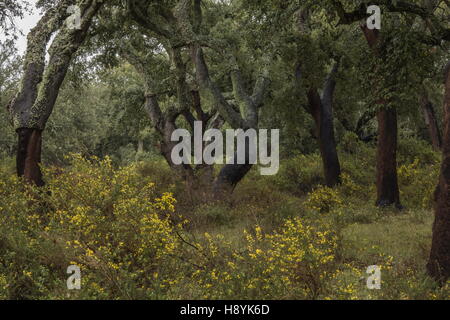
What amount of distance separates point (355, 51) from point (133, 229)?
38.6ft

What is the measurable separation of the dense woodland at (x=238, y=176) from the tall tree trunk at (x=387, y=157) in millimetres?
36

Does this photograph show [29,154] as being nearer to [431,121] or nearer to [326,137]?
[326,137]

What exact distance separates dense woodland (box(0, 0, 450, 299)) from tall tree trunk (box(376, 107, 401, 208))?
36 mm

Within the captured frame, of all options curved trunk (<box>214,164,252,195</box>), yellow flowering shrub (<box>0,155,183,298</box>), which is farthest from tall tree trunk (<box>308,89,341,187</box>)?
yellow flowering shrub (<box>0,155,183,298</box>)

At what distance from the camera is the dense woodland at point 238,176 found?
6039 millimetres

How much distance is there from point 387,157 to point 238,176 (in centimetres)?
475

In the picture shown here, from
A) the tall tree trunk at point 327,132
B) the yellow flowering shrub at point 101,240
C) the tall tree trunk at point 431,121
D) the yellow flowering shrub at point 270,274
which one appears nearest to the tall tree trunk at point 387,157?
the tall tree trunk at point 327,132

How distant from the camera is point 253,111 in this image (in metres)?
14.9

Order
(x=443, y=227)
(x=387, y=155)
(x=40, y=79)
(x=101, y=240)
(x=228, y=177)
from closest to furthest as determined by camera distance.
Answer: (x=443, y=227) < (x=101, y=240) < (x=40, y=79) < (x=387, y=155) < (x=228, y=177)

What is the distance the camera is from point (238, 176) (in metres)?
14.6

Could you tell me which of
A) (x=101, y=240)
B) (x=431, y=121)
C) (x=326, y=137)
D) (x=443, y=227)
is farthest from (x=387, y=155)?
(x=431, y=121)
